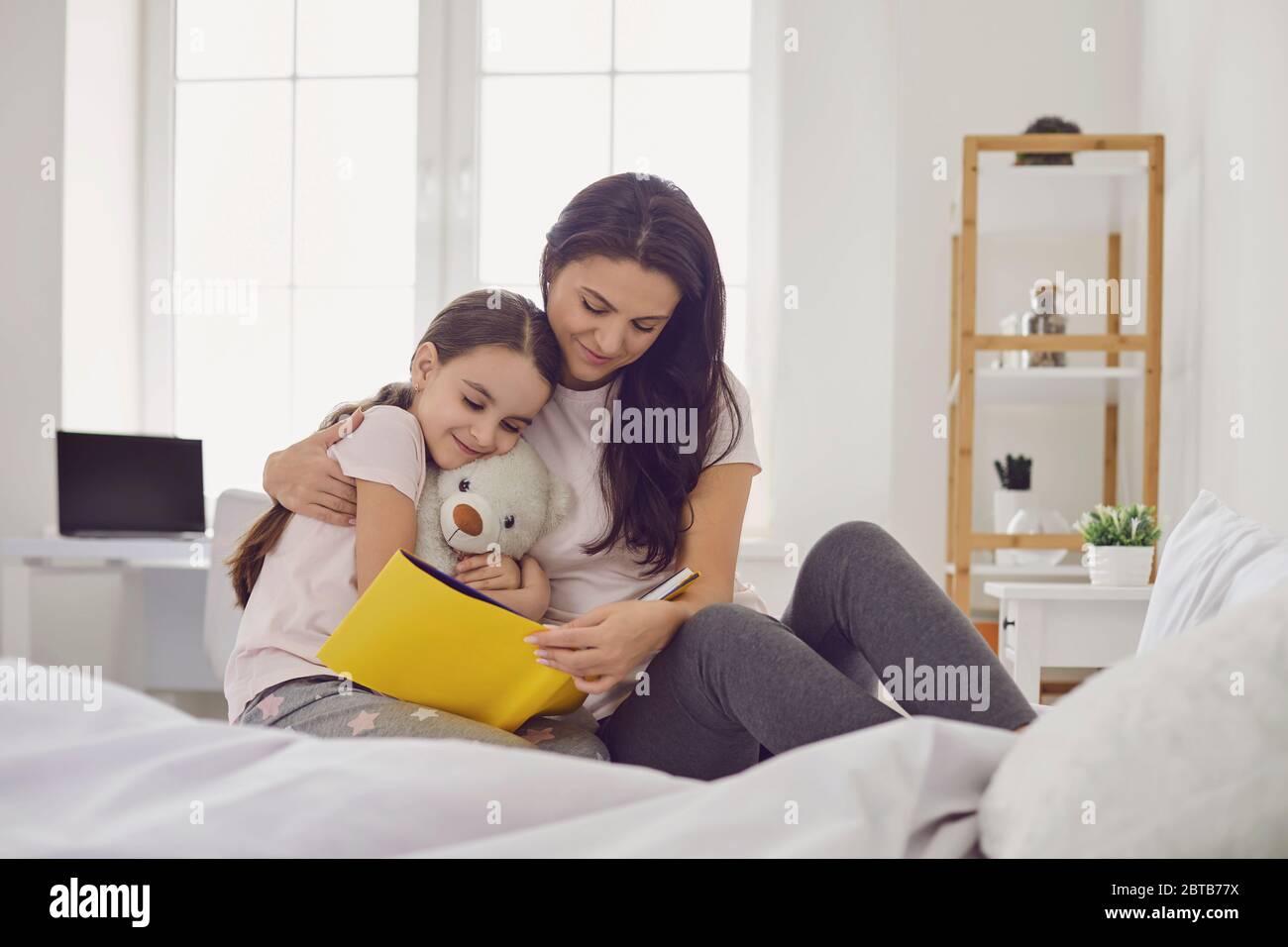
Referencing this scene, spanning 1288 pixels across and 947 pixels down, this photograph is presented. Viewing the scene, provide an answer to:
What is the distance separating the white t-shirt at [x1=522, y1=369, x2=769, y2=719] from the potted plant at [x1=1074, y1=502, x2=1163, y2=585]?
874 mm

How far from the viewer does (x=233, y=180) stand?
323 centimetres

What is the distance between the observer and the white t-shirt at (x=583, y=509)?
133cm

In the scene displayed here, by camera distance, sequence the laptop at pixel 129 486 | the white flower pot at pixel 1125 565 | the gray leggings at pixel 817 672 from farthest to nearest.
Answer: the laptop at pixel 129 486 → the white flower pot at pixel 1125 565 → the gray leggings at pixel 817 672

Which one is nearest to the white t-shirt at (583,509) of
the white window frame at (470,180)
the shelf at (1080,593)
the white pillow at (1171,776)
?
the shelf at (1080,593)

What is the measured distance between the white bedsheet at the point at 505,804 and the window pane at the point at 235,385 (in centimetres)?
270

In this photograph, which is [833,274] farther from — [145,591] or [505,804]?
[505,804]

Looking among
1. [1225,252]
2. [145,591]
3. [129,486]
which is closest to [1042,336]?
[1225,252]

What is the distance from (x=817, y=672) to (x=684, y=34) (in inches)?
101

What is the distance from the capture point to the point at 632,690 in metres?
1.21

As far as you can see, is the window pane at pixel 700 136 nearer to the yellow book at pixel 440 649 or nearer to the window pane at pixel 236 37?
the window pane at pixel 236 37

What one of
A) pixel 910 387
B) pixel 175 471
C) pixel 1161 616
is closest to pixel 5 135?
pixel 175 471

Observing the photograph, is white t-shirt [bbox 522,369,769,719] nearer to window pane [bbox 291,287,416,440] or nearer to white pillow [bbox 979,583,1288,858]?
white pillow [bbox 979,583,1288,858]
